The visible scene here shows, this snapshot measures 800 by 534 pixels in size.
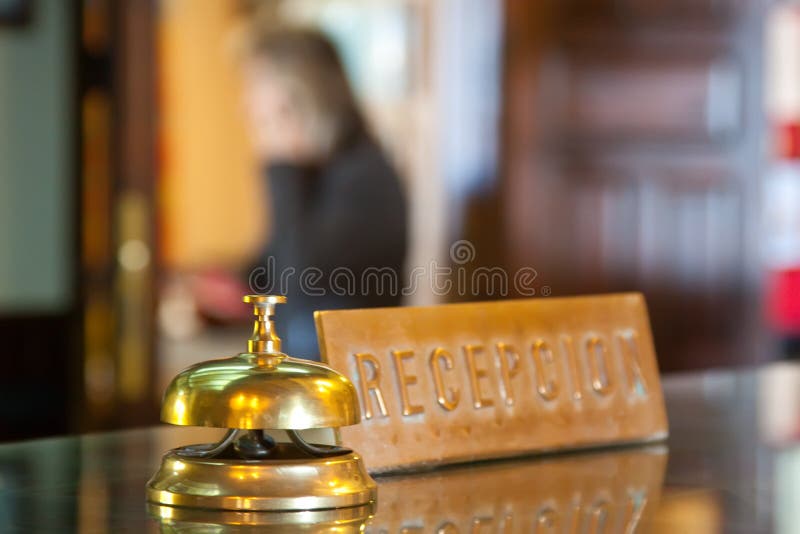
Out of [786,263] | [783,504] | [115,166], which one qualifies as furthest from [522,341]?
[786,263]

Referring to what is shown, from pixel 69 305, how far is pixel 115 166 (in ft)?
1.50

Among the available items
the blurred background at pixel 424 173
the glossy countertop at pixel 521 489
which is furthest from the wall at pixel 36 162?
the glossy countertop at pixel 521 489

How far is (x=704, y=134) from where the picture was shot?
14.1 ft

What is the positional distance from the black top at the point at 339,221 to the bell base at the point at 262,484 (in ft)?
11.3

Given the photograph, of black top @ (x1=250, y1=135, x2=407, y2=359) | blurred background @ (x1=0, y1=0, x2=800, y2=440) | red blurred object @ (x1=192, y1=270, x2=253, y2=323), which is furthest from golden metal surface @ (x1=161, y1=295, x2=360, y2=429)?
red blurred object @ (x1=192, y1=270, x2=253, y2=323)

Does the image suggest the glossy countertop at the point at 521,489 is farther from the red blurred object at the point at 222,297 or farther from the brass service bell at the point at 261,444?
the red blurred object at the point at 222,297

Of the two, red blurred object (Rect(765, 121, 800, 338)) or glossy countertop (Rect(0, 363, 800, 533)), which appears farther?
red blurred object (Rect(765, 121, 800, 338))

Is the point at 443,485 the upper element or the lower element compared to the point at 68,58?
lower

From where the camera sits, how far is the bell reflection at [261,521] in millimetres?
657

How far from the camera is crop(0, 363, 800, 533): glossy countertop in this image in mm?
704

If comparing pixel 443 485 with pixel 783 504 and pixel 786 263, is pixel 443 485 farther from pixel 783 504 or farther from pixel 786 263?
pixel 786 263

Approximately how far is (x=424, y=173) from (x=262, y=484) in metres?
3.86

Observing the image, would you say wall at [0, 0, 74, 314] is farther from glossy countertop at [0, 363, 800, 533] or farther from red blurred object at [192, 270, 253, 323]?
glossy countertop at [0, 363, 800, 533]

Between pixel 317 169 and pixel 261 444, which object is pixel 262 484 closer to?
pixel 261 444
